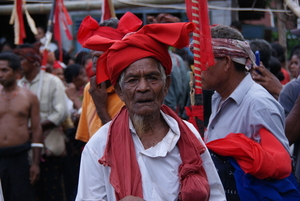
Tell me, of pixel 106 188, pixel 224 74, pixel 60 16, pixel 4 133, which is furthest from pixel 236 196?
pixel 60 16

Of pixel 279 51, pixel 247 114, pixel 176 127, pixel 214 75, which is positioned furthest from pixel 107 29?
pixel 279 51

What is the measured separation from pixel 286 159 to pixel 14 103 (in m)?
3.69

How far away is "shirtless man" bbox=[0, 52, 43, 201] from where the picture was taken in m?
5.55

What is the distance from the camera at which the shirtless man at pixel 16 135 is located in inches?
219

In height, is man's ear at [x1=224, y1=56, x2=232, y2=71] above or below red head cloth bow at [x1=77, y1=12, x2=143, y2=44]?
below

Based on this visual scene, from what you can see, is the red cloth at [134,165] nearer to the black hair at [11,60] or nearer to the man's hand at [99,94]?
the man's hand at [99,94]

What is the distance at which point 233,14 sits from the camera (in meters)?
9.81

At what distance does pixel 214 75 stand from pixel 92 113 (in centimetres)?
138

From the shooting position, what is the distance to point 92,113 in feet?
14.1

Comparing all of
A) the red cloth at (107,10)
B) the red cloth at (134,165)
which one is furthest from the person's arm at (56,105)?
the red cloth at (134,165)

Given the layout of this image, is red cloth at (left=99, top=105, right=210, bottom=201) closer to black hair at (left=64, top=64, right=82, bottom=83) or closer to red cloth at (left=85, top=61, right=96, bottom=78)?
red cloth at (left=85, top=61, right=96, bottom=78)

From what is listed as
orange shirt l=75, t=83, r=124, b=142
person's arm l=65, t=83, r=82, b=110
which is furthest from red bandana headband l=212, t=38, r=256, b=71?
person's arm l=65, t=83, r=82, b=110

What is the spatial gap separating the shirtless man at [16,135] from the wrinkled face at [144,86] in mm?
3392

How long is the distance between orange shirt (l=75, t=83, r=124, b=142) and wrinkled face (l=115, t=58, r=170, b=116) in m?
1.60
